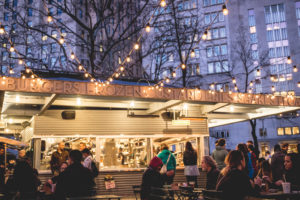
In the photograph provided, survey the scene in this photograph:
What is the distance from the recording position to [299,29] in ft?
139

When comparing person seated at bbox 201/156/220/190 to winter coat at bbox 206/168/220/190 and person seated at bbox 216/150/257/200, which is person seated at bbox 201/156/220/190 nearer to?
winter coat at bbox 206/168/220/190

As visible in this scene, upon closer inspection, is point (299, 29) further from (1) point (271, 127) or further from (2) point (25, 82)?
(2) point (25, 82)

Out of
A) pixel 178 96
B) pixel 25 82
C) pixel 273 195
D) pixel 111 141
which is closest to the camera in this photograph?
pixel 273 195

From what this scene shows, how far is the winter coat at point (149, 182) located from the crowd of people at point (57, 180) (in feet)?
3.16

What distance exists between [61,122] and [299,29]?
3957 centimetres

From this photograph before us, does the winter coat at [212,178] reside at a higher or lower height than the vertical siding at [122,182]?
higher

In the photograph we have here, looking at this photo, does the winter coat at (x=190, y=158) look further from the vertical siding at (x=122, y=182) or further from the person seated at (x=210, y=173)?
the person seated at (x=210, y=173)

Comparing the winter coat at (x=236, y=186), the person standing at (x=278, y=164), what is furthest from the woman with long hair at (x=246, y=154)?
the winter coat at (x=236, y=186)

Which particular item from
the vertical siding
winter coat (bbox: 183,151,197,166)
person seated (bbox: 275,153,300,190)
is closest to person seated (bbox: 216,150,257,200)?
person seated (bbox: 275,153,300,190)

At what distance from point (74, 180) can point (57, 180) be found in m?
0.31

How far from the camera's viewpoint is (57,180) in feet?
16.4

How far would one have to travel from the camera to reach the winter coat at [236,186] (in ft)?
13.7

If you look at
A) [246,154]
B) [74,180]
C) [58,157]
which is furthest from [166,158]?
[74,180]

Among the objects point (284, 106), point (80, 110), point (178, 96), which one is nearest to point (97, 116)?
point (80, 110)
